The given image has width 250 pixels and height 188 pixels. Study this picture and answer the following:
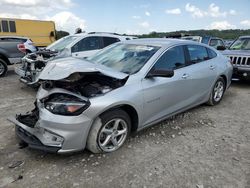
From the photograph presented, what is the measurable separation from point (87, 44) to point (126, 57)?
4.45m

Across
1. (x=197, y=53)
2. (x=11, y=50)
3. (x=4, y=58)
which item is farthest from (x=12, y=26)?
(x=197, y=53)

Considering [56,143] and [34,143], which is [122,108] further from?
[34,143]

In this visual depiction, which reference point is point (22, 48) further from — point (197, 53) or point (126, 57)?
point (197, 53)

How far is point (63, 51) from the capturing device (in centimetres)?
761

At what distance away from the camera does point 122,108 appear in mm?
3500

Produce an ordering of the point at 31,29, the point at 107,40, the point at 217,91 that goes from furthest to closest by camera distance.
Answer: the point at 31,29 → the point at 107,40 → the point at 217,91

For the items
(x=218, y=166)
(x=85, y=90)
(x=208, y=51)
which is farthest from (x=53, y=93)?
(x=208, y=51)

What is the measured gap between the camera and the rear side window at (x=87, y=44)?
7949mm

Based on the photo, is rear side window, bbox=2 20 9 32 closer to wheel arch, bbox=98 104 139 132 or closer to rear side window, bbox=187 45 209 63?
rear side window, bbox=187 45 209 63

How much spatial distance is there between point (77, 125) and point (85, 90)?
518 millimetres

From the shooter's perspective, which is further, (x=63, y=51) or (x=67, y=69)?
(x=63, y=51)

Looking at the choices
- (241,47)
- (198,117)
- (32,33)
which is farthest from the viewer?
(32,33)

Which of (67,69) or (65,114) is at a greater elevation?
(67,69)

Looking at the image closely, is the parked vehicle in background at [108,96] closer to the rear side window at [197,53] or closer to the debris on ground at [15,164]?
the rear side window at [197,53]
